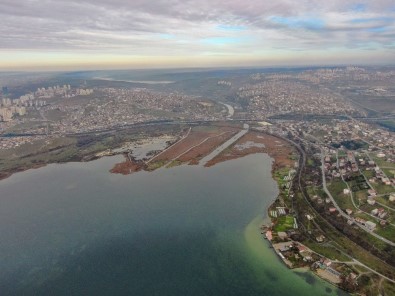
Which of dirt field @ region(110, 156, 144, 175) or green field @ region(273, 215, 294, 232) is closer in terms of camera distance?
green field @ region(273, 215, 294, 232)

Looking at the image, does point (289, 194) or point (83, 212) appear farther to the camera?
point (289, 194)

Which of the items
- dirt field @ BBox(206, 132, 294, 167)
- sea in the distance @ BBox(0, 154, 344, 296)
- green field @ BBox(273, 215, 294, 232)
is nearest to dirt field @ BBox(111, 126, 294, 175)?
dirt field @ BBox(206, 132, 294, 167)

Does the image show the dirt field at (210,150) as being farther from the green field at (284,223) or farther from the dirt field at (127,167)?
the green field at (284,223)

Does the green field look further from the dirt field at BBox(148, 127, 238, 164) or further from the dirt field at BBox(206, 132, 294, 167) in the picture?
the dirt field at BBox(148, 127, 238, 164)

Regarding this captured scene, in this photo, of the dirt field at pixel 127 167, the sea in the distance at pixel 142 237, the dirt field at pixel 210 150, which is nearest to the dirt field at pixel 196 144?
the dirt field at pixel 210 150

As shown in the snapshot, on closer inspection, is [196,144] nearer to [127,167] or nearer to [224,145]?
[224,145]

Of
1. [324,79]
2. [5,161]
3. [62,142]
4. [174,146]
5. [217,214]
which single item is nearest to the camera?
[217,214]

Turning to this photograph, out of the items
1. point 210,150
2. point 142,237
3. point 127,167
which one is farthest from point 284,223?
point 210,150

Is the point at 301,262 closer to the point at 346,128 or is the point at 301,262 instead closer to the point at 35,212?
the point at 35,212

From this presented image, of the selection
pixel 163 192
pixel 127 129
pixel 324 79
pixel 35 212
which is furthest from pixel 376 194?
pixel 324 79
